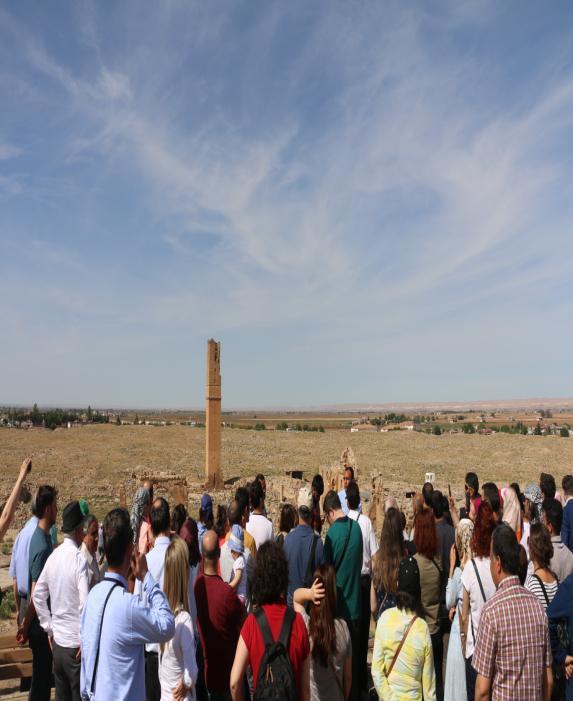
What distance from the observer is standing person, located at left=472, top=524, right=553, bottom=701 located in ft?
10.6

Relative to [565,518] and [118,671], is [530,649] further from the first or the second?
[565,518]

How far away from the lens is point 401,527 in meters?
5.00

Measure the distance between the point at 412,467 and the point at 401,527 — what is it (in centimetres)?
2911

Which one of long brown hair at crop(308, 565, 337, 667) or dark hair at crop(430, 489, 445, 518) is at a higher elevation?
dark hair at crop(430, 489, 445, 518)

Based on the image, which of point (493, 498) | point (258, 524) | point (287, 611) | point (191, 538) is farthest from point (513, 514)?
point (287, 611)

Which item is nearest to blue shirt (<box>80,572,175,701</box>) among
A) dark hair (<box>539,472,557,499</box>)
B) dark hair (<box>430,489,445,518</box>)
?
dark hair (<box>430,489,445,518</box>)

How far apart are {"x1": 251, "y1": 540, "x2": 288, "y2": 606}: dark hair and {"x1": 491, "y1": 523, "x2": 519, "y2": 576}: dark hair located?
4.38ft

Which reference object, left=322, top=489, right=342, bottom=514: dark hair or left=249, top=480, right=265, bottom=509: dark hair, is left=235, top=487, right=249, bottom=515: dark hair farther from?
left=322, top=489, right=342, bottom=514: dark hair

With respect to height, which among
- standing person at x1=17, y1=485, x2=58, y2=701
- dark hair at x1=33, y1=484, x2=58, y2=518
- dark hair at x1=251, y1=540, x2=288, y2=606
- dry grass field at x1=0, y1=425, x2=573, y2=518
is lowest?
dry grass field at x1=0, y1=425, x2=573, y2=518

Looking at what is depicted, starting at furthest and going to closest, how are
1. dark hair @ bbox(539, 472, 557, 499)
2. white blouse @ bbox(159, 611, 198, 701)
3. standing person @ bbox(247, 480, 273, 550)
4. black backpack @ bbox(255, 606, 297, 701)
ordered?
dark hair @ bbox(539, 472, 557, 499) < standing person @ bbox(247, 480, 273, 550) < white blouse @ bbox(159, 611, 198, 701) < black backpack @ bbox(255, 606, 297, 701)

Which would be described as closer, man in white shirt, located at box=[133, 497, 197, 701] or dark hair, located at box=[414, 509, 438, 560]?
man in white shirt, located at box=[133, 497, 197, 701]

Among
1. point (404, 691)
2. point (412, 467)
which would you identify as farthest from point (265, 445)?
point (404, 691)

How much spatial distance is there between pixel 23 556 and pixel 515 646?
13.1 feet

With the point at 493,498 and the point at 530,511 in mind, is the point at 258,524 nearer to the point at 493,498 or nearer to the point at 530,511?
the point at 493,498
